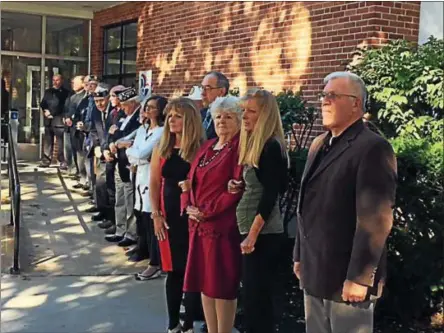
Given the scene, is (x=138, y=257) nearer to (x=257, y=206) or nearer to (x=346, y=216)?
(x=257, y=206)

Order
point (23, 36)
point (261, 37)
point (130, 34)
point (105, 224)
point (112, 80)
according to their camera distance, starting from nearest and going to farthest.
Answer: point (105, 224)
point (261, 37)
point (130, 34)
point (112, 80)
point (23, 36)

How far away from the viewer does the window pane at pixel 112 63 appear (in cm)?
1459

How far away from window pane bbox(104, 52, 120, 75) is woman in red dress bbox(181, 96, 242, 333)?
34.2ft

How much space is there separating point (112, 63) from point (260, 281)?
37.3 feet

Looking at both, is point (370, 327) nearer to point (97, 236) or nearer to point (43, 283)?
point (43, 283)

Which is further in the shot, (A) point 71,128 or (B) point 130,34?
(B) point 130,34

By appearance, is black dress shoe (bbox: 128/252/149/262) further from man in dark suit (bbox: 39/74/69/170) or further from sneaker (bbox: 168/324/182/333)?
man in dark suit (bbox: 39/74/69/170)

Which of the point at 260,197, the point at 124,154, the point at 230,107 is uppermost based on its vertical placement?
the point at 230,107

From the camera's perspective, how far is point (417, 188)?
5215mm

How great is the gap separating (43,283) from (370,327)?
4.06 metres

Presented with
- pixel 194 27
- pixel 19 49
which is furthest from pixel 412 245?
pixel 19 49

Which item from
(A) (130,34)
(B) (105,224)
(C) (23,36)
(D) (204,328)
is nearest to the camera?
(D) (204,328)

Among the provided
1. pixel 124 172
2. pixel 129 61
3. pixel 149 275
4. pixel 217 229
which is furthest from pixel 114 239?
pixel 129 61

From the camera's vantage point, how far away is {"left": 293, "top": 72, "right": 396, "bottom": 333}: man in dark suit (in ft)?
10.3
